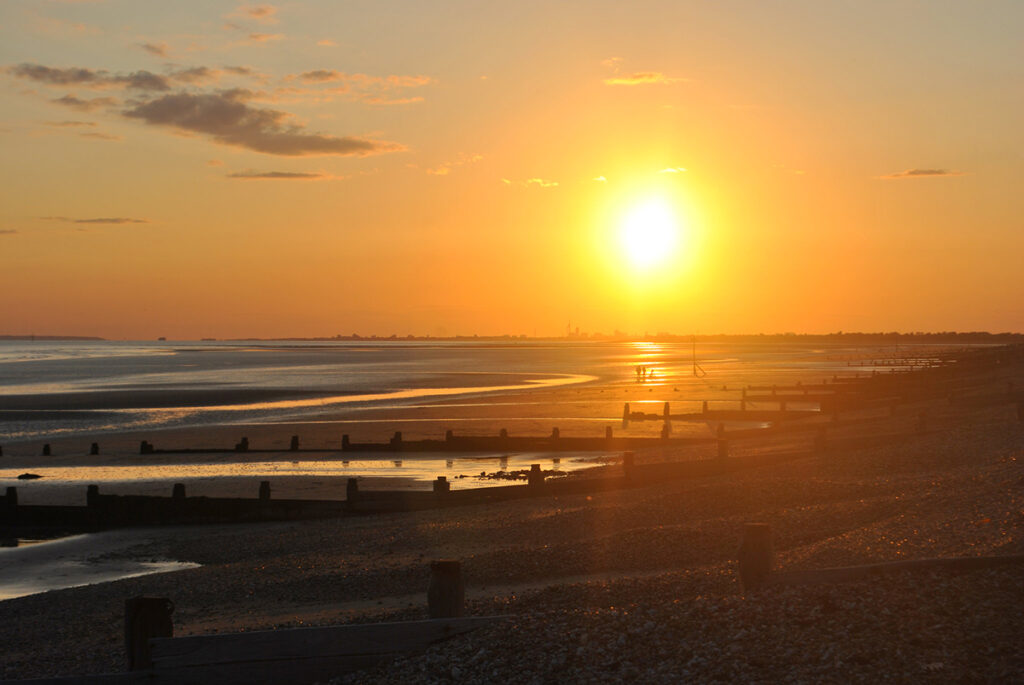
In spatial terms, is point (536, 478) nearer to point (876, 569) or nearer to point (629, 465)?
point (629, 465)

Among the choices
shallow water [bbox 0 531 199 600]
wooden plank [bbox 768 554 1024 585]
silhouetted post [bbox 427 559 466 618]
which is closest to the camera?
silhouetted post [bbox 427 559 466 618]

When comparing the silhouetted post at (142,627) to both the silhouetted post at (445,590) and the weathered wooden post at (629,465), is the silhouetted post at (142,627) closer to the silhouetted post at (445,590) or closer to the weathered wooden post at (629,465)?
the silhouetted post at (445,590)

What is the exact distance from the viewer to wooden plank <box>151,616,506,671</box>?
25.1 feet

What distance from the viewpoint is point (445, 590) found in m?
8.40

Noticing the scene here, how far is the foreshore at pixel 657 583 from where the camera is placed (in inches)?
301

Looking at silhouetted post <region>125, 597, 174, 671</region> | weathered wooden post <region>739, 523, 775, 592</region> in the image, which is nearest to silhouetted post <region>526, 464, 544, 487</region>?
weathered wooden post <region>739, 523, 775, 592</region>

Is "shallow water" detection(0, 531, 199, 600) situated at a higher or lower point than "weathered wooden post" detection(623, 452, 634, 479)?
lower

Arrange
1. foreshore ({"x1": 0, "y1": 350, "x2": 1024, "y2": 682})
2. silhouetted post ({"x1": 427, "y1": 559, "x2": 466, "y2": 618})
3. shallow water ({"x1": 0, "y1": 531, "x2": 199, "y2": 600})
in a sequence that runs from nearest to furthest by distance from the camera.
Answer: foreshore ({"x1": 0, "y1": 350, "x2": 1024, "y2": 682}) < silhouetted post ({"x1": 427, "y1": 559, "x2": 466, "y2": 618}) < shallow water ({"x1": 0, "y1": 531, "x2": 199, "y2": 600})

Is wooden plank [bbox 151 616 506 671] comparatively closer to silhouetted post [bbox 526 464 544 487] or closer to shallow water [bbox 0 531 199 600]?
shallow water [bbox 0 531 199 600]

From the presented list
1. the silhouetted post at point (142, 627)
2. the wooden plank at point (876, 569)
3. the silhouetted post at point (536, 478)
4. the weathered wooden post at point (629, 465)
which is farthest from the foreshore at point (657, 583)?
the silhouetted post at point (142, 627)

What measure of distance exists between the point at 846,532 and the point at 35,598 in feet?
42.6

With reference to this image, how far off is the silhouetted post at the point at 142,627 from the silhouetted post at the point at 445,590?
2.29 metres

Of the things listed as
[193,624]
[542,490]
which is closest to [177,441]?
[542,490]

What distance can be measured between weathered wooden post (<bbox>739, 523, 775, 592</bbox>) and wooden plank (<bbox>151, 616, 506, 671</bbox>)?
10.1 ft
